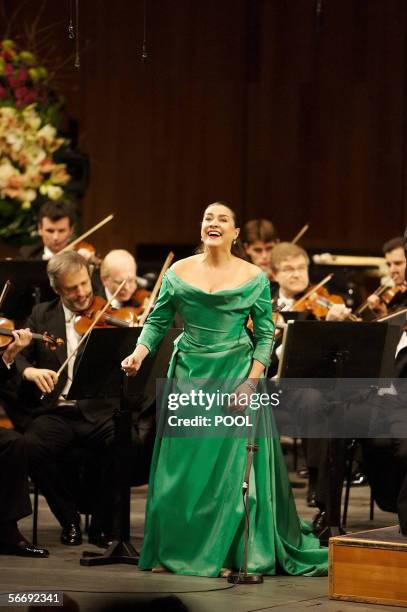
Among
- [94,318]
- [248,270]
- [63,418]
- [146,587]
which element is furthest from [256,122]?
[146,587]

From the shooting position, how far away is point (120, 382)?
4480 millimetres

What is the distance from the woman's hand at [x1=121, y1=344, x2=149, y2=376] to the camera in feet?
13.4

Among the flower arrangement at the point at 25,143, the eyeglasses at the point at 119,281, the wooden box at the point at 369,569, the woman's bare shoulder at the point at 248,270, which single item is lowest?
the wooden box at the point at 369,569

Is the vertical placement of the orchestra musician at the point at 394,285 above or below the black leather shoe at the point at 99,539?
above

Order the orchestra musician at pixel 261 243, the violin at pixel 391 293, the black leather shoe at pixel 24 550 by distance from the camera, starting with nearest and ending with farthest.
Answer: the black leather shoe at pixel 24 550
the violin at pixel 391 293
the orchestra musician at pixel 261 243

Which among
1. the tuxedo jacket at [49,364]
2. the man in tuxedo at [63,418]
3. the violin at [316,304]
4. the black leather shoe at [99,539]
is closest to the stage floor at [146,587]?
the black leather shoe at [99,539]

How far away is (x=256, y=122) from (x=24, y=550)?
15.1 ft

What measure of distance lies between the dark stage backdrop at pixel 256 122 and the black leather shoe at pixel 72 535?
3705mm

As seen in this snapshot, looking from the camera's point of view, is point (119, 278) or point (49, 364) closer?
point (49, 364)

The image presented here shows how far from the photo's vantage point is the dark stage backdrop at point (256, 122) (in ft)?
26.9

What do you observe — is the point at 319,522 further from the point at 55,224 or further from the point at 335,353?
the point at 55,224

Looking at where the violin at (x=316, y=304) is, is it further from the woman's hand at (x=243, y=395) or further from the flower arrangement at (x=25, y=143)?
the woman's hand at (x=243, y=395)

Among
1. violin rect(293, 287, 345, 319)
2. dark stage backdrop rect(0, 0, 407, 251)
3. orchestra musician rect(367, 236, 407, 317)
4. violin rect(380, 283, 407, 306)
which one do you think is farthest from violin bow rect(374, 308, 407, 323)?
dark stage backdrop rect(0, 0, 407, 251)

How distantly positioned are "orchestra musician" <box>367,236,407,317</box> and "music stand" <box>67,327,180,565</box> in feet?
4.85
